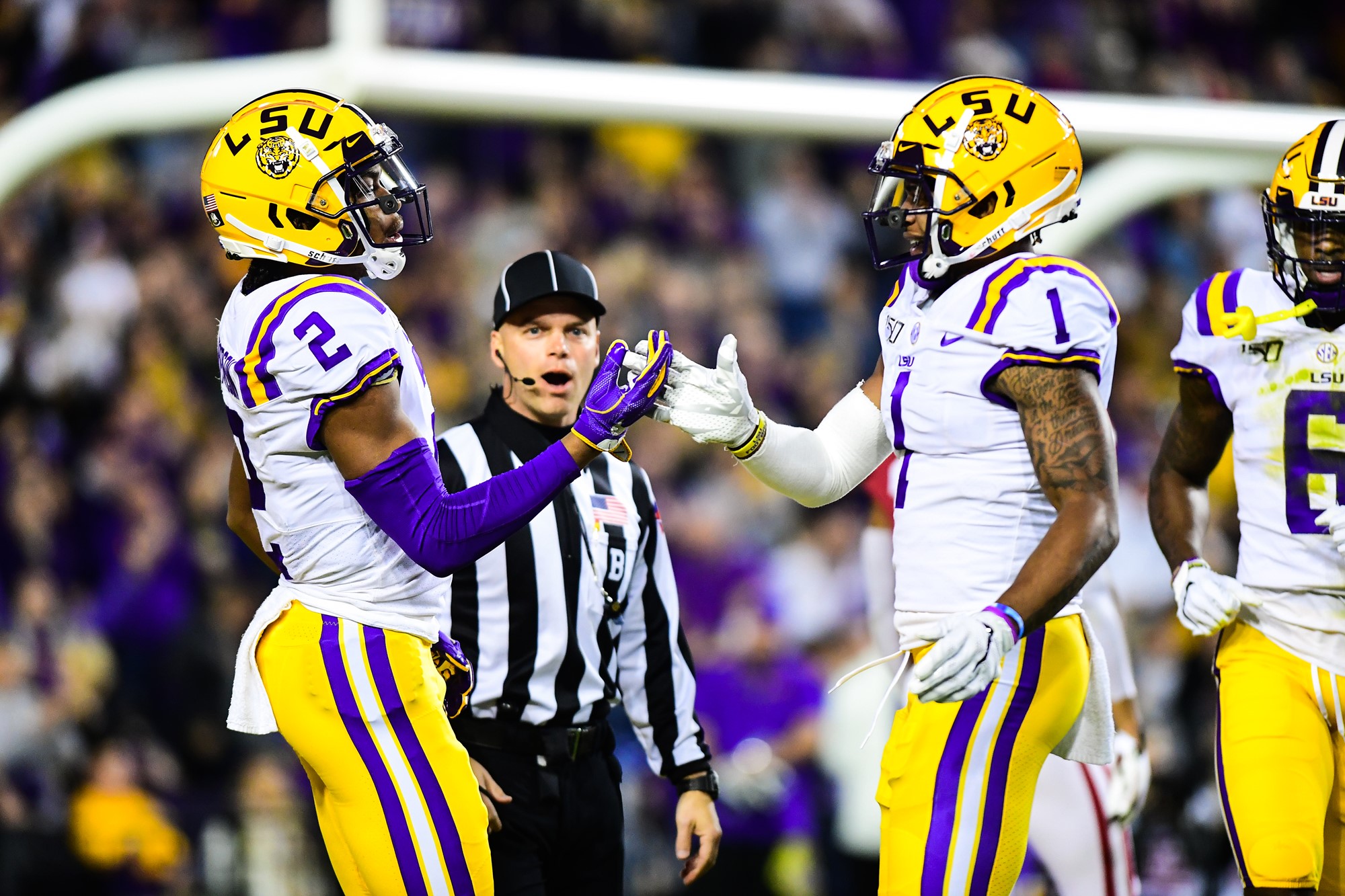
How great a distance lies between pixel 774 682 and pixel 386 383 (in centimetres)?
472

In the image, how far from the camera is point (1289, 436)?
3.85 meters

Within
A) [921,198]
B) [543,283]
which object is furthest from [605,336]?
[921,198]

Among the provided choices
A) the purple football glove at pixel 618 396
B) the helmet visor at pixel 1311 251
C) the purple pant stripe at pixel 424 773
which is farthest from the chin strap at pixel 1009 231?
the purple pant stripe at pixel 424 773

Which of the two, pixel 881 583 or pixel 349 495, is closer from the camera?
pixel 349 495

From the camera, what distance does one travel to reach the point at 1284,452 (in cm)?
385

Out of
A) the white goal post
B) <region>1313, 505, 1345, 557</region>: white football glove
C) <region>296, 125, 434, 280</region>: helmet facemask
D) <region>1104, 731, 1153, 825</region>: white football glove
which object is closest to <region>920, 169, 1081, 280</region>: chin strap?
<region>1313, 505, 1345, 557</region>: white football glove

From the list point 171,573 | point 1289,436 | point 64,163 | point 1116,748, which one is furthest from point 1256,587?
point 64,163

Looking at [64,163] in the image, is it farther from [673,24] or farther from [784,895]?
[784,895]

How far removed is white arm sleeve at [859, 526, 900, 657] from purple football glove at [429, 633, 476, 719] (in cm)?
205

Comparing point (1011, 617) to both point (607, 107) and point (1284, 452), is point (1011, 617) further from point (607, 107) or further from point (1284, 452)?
point (607, 107)

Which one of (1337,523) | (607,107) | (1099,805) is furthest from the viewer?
(607,107)

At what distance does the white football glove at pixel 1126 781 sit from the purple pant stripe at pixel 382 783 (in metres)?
2.29

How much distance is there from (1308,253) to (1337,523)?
0.66 meters

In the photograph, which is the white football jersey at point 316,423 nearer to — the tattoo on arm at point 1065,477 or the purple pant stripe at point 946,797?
the purple pant stripe at point 946,797
